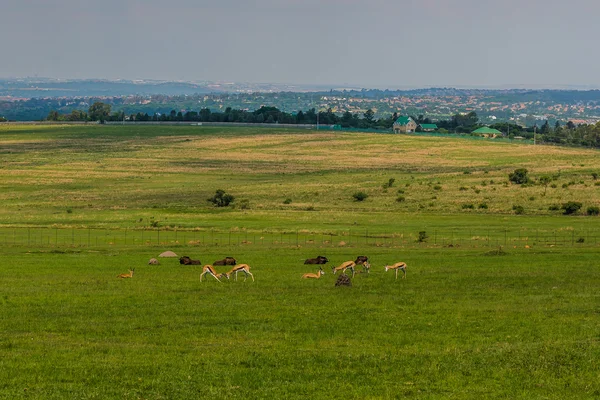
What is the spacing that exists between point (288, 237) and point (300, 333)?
32795 mm

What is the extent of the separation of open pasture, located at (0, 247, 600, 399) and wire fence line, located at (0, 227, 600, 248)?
12.9 metres

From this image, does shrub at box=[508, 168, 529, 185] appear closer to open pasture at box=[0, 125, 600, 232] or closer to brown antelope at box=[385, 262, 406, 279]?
open pasture at box=[0, 125, 600, 232]

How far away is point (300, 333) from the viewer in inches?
981

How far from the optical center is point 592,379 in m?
19.5

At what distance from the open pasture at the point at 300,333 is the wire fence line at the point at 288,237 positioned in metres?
12.9

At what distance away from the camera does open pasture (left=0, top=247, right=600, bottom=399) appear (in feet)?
63.1

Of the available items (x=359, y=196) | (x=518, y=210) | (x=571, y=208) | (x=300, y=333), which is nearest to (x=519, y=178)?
(x=359, y=196)

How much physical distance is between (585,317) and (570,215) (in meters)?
47.1

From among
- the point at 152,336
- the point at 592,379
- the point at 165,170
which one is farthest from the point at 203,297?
the point at 165,170

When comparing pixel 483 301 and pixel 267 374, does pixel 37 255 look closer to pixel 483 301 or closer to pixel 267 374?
pixel 483 301

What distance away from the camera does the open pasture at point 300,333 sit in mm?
19234

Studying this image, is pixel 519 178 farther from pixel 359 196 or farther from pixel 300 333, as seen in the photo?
pixel 300 333

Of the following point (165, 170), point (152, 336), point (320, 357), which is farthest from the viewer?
point (165, 170)

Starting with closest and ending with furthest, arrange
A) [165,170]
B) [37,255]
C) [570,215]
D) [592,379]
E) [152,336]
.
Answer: [592,379] < [152,336] < [37,255] < [570,215] < [165,170]
